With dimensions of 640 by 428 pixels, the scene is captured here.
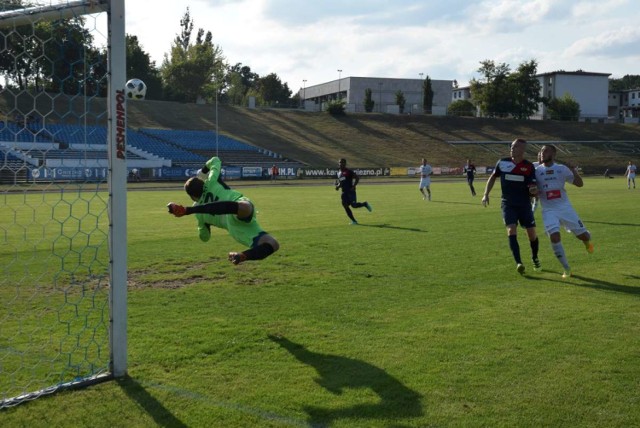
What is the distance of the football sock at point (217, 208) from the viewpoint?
250 inches

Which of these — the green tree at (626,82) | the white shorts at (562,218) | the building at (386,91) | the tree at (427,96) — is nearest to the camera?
the white shorts at (562,218)

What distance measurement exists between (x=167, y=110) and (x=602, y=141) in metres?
56.8

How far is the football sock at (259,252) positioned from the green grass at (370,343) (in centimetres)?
72

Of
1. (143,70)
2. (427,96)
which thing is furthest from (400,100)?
(143,70)

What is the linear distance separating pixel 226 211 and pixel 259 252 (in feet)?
2.73

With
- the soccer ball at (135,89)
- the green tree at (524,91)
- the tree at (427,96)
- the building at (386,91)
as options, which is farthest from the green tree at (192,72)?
Answer: the soccer ball at (135,89)

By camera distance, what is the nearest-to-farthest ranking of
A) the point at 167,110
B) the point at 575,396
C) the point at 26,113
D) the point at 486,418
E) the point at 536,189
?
the point at 486,418 < the point at 575,396 < the point at 26,113 < the point at 536,189 < the point at 167,110

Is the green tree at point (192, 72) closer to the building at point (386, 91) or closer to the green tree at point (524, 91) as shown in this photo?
the building at point (386, 91)

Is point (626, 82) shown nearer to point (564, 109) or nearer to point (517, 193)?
point (564, 109)

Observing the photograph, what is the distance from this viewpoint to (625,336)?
6.37 m

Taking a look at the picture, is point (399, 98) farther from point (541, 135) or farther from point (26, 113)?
point (26, 113)

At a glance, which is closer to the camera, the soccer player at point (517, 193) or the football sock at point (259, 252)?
the football sock at point (259, 252)

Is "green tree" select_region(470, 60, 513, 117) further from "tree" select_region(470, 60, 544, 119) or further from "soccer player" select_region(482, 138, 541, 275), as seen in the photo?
"soccer player" select_region(482, 138, 541, 275)

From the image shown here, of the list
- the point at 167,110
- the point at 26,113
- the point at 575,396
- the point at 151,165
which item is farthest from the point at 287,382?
the point at 167,110
